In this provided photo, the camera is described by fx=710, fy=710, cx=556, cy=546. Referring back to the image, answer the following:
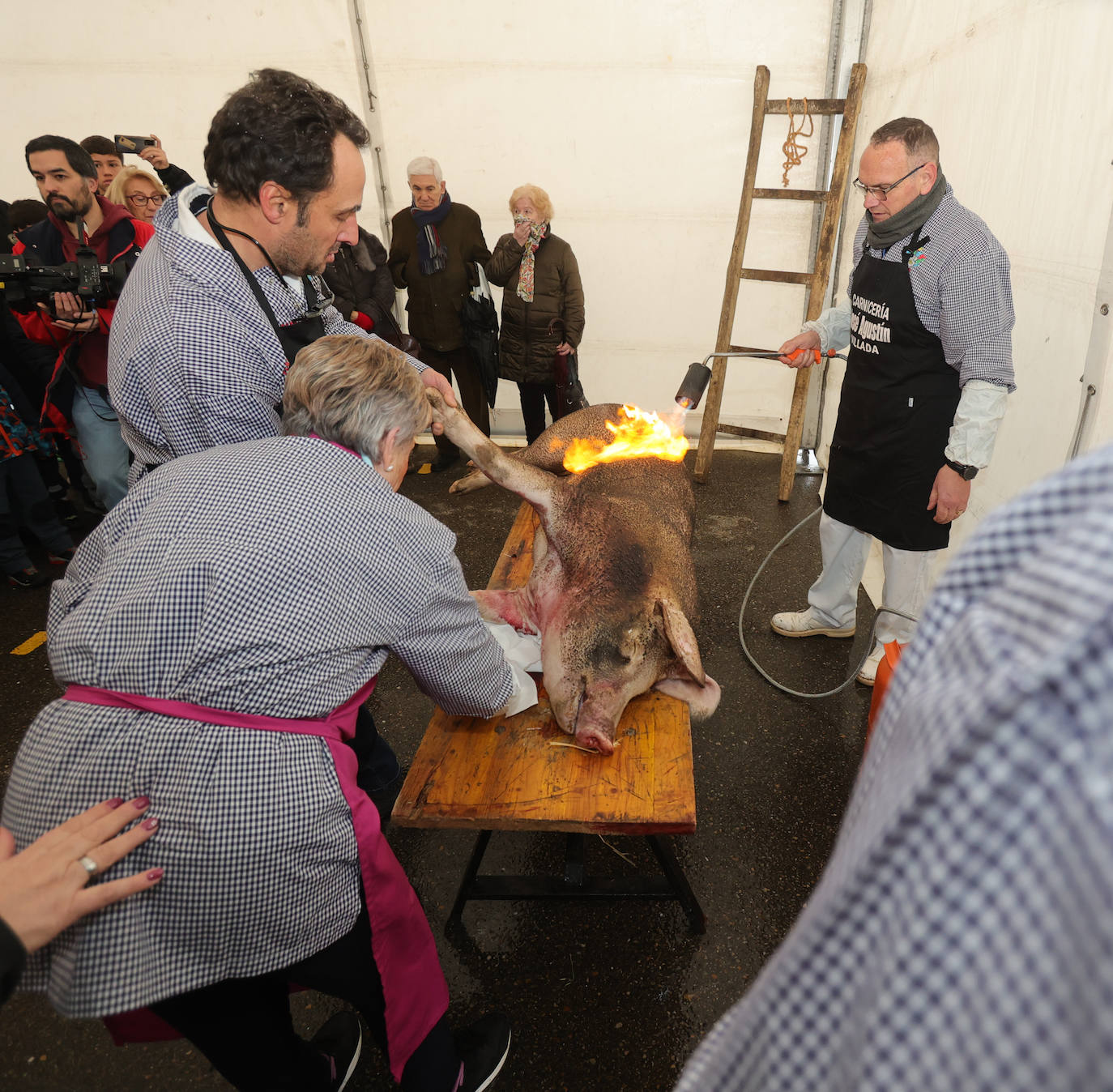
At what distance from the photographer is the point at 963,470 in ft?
9.55

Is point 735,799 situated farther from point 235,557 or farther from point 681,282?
point 681,282

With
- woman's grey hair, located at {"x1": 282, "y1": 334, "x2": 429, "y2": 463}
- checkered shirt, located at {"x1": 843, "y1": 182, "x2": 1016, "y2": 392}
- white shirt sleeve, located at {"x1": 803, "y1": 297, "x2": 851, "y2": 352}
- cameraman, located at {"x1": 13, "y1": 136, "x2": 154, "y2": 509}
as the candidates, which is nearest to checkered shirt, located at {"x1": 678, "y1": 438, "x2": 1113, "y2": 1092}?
woman's grey hair, located at {"x1": 282, "y1": 334, "x2": 429, "y2": 463}

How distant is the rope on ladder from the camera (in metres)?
5.48

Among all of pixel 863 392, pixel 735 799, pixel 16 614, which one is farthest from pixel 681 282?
pixel 16 614

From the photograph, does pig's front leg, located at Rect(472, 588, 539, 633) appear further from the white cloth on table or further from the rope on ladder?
the rope on ladder

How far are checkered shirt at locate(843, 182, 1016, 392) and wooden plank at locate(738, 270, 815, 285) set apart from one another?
103 inches

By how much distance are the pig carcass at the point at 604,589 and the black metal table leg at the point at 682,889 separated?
504 millimetres

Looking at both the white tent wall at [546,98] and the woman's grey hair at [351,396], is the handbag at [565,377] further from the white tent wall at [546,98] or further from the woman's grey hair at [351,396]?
the woman's grey hair at [351,396]

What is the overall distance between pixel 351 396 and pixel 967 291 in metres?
2.42

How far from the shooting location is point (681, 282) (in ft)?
20.7

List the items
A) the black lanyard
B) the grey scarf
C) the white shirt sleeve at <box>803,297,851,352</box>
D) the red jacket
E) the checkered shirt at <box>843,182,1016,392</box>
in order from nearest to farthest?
1. the black lanyard
2. the checkered shirt at <box>843,182,1016,392</box>
3. the grey scarf
4. the white shirt sleeve at <box>803,297,851,352</box>
5. the red jacket

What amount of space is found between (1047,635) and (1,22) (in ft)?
27.3

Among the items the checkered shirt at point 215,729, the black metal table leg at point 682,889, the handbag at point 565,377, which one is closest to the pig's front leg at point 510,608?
the black metal table leg at point 682,889

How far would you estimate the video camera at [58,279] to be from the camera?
3.42 metres
